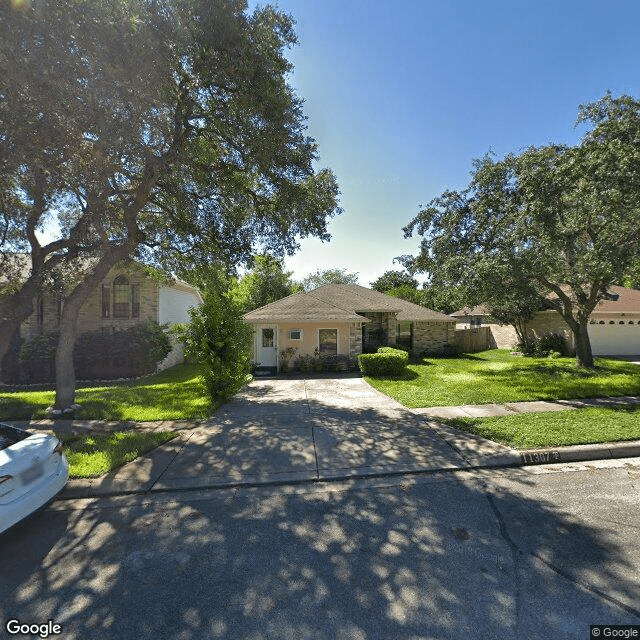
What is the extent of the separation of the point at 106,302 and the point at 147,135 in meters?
10.5

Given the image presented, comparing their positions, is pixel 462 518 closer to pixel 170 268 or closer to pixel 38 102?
pixel 38 102

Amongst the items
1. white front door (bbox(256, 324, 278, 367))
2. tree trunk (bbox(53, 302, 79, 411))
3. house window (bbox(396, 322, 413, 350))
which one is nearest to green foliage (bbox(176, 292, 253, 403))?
tree trunk (bbox(53, 302, 79, 411))

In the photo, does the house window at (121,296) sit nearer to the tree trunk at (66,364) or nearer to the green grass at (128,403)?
the green grass at (128,403)

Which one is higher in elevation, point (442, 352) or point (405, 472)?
point (442, 352)

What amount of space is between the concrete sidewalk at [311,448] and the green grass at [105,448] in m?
0.19

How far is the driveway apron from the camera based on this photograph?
17.3 ft

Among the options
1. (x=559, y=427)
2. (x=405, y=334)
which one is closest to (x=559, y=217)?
(x=559, y=427)

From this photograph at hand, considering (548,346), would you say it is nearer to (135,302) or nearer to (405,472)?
(405,472)

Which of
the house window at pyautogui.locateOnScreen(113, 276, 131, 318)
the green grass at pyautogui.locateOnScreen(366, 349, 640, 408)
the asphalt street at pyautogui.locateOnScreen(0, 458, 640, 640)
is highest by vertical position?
the house window at pyautogui.locateOnScreen(113, 276, 131, 318)

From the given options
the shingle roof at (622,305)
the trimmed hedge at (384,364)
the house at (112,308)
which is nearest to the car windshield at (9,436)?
the trimmed hedge at (384,364)

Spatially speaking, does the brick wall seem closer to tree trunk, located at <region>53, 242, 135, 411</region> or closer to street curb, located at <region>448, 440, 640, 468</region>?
street curb, located at <region>448, 440, 640, 468</region>

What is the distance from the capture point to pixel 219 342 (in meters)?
9.05

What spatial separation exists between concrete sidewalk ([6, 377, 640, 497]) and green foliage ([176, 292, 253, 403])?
2.83ft

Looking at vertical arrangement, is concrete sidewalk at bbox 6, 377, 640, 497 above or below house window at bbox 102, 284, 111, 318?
below
